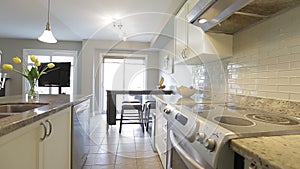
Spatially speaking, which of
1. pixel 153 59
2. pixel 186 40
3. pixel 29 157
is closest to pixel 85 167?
pixel 29 157

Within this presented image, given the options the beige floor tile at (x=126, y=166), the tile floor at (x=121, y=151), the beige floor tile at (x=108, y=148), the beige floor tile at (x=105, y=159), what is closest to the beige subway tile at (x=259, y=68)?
the tile floor at (x=121, y=151)

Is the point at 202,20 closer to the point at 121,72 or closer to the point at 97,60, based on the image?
the point at 121,72

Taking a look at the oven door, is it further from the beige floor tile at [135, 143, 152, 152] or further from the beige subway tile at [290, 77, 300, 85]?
the beige floor tile at [135, 143, 152, 152]

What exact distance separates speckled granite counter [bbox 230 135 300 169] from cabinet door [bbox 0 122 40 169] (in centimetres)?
85

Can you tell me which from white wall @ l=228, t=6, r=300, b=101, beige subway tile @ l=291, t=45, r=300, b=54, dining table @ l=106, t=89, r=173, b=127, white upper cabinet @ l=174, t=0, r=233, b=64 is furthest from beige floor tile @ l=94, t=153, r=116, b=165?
beige subway tile @ l=291, t=45, r=300, b=54

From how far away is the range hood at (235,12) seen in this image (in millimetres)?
1174

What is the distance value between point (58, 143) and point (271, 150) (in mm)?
1337

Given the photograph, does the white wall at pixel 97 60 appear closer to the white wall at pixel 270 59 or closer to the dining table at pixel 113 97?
the dining table at pixel 113 97

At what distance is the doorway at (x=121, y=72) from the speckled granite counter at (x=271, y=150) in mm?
5606

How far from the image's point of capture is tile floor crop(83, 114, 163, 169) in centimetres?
232

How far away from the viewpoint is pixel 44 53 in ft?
19.7

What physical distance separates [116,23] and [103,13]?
0.59 m

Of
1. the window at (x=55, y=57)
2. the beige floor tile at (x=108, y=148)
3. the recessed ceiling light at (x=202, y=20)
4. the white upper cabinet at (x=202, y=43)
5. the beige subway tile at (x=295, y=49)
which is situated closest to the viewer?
the beige subway tile at (x=295, y=49)

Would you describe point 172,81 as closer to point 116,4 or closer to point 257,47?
point 116,4
